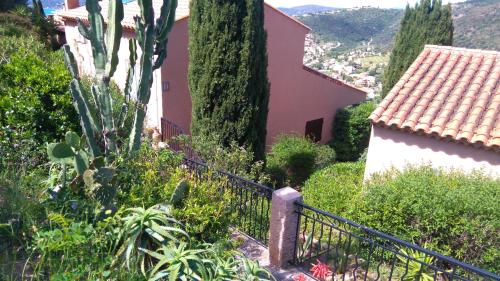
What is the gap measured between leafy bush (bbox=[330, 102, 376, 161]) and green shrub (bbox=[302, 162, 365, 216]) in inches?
206

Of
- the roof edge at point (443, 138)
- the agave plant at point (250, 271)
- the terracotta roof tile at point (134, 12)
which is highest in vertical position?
the terracotta roof tile at point (134, 12)

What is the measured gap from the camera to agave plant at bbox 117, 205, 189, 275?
3133 millimetres

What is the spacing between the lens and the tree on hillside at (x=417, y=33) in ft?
52.0

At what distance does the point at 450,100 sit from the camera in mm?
7758

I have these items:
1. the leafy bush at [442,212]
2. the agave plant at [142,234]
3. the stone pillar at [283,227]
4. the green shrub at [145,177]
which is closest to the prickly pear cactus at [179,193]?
the green shrub at [145,177]

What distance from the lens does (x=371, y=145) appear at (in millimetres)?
8203

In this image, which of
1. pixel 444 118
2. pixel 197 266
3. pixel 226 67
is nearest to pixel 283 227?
pixel 197 266

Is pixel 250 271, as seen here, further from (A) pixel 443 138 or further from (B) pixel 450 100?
(B) pixel 450 100

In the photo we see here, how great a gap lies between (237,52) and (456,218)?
6554mm

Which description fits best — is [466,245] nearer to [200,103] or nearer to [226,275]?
[226,275]

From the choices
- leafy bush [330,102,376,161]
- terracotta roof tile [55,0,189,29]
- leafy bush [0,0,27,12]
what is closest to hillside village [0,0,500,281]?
terracotta roof tile [55,0,189,29]

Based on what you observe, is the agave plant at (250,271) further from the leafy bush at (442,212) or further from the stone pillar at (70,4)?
the stone pillar at (70,4)

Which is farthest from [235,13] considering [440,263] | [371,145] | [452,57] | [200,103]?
[440,263]

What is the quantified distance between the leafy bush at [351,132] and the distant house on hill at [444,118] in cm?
665
